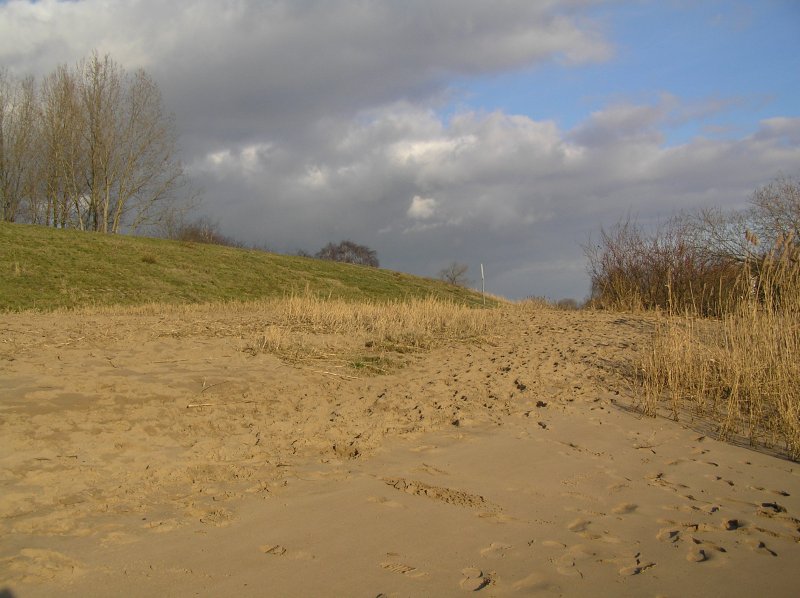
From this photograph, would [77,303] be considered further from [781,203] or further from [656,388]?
[781,203]

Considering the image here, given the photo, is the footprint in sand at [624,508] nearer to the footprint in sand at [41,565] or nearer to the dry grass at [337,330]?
the footprint in sand at [41,565]

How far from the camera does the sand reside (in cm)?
363

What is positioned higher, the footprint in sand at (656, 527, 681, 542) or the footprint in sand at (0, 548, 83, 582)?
the footprint in sand at (0, 548, 83, 582)

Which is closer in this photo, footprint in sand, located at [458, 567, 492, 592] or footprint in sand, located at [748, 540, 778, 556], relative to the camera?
footprint in sand, located at [458, 567, 492, 592]

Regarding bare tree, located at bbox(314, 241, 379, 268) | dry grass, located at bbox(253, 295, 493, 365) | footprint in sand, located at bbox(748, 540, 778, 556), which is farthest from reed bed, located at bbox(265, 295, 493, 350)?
bare tree, located at bbox(314, 241, 379, 268)

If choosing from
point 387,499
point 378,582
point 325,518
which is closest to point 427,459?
point 387,499

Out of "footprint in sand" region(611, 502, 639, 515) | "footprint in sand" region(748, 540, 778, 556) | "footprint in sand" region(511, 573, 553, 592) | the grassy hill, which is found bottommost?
"footprint in sand" region(748, 540, 778, 556)

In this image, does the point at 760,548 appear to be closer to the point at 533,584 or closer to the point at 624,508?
the point at 624,508

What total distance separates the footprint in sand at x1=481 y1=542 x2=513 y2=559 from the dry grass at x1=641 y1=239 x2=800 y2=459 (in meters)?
3.70

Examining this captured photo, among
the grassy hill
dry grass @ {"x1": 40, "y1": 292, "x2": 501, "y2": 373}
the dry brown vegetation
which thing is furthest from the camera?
the grassy hill

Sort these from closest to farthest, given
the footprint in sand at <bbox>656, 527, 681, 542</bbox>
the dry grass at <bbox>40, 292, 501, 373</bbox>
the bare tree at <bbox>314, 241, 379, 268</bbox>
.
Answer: the footprint in sand at <bbox>656, 527, 681, 542</bbox> < the dry grass at <bbox>40, 292, 501, 373</bbox> < the bare tree at <bbox>314, 241, 379, 268</bbox>

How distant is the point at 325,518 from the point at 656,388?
4876 mm

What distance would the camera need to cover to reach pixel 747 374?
7.25 meters

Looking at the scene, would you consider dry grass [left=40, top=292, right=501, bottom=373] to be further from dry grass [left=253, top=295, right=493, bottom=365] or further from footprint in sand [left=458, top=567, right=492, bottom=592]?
footprint in sand [left=458, top=567, right=492, bottom=592]
